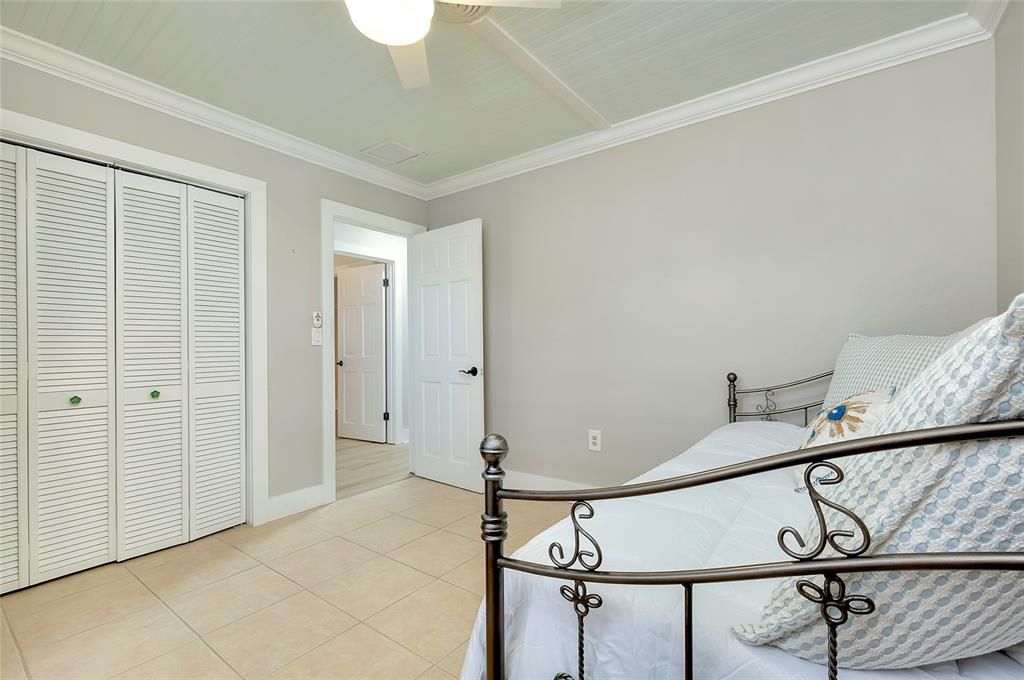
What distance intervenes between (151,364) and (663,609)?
9.07 ft

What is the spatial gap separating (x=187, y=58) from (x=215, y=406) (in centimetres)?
182

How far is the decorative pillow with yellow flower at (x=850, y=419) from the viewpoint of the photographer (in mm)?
1294

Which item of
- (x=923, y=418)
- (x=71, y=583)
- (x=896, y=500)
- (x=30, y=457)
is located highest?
(x=923, y=418)

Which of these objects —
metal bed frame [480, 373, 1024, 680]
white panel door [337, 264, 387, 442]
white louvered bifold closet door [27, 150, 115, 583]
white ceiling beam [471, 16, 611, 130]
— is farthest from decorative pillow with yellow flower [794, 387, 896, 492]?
white panel door [337, 264, 387, 442]

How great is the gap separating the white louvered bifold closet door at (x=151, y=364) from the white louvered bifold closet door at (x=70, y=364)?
0.05 meters

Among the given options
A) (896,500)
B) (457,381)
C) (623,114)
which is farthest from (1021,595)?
(457,381)

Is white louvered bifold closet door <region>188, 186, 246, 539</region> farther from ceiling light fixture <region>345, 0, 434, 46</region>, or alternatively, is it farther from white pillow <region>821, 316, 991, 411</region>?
white pillow <region>821, 316, 991, 411</region>

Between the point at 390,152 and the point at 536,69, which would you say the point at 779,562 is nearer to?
the point at 536,69

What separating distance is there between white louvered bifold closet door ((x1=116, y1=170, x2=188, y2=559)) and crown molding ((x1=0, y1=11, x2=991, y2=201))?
0.45 meters

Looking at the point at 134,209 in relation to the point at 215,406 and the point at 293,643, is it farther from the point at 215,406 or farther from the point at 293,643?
the point at 293,643

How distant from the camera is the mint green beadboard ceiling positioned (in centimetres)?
182

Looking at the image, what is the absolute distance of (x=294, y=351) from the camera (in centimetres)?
299

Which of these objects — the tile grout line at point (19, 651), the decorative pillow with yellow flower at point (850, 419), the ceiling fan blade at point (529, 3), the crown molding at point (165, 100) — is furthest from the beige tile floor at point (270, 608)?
the crown molding at point (165, 100)

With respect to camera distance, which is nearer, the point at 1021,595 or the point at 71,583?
the point at 1021,595
